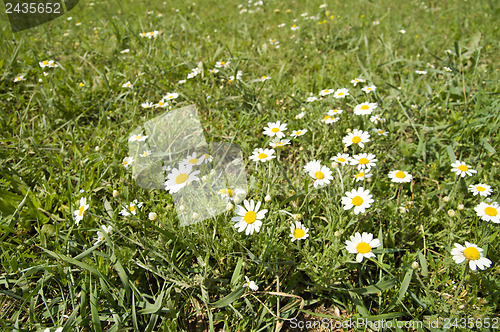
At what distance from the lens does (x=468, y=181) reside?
6.07ft

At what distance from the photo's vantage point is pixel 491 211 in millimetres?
1503

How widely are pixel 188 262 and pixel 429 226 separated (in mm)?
1337

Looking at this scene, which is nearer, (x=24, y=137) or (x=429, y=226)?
(x=429, y=226)

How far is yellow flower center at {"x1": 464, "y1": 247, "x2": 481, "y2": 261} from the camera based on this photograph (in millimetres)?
1316

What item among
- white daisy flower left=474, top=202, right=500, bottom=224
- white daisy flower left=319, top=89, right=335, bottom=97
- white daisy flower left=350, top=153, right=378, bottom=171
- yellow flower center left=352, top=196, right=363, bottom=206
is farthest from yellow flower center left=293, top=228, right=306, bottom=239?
white daisy flower left=319, top=89, right=335, bottom=97

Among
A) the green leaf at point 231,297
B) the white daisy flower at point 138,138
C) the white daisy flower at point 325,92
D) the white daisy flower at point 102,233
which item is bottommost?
the green leaf at point 231,297

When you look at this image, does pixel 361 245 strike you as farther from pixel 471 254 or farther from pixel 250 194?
pixel 250 194

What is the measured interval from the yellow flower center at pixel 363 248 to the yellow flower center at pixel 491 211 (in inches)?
25.7

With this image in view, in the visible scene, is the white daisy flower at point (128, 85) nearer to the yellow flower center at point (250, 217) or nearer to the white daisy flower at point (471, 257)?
the yellow flower center at point (250, 217)

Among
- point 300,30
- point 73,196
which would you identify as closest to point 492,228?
point 73,196

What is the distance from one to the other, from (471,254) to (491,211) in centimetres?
33

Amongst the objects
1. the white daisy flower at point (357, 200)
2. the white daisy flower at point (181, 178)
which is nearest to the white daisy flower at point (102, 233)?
the white daisy flower at point (181, 178)

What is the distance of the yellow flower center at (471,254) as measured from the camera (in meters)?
1.32

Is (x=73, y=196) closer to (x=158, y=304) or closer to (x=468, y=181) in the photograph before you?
(x=158, y=304)
